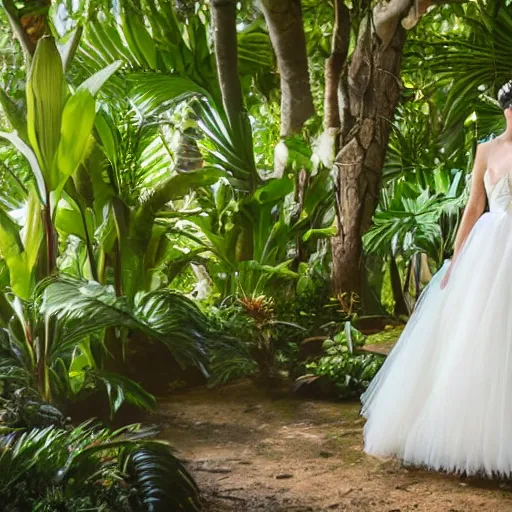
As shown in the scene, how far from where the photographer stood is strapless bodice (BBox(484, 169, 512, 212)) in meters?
1.85

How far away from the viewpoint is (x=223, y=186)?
339 cm

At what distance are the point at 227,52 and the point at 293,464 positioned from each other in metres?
2.11

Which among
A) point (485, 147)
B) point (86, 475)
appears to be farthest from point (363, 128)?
point (86, 475)

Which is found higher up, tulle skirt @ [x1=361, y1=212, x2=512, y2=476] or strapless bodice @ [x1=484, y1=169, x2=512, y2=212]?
strapless bodice @ [x1=484, y1=169, x2=512, y2=212]

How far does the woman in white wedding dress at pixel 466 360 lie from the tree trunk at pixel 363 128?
1.26 meters

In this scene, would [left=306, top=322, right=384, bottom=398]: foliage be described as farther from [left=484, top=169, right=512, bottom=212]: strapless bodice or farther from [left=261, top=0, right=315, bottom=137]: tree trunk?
[left=261, top=0, right=315, bottom=137]: tree trunk

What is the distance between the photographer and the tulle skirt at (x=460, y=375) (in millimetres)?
1715

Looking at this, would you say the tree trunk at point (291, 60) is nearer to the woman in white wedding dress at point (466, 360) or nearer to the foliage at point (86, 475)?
the woman in white wedding dress at point (466, 360)

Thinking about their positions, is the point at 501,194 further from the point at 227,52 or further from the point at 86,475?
the point at 227,52

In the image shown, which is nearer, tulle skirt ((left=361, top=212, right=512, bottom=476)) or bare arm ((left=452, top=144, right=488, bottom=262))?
tulle skirt ((left=361, top=212, right=512, bottom=476))

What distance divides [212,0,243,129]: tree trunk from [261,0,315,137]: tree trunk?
215 mm

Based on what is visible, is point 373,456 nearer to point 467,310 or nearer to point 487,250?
point 467,310

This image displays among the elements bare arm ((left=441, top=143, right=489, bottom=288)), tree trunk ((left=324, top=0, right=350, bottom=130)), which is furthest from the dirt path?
tree trunk ((left=324, top=0, right=350, bottom=130))

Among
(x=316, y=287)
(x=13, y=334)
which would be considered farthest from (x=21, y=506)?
(x=316, y=287)
